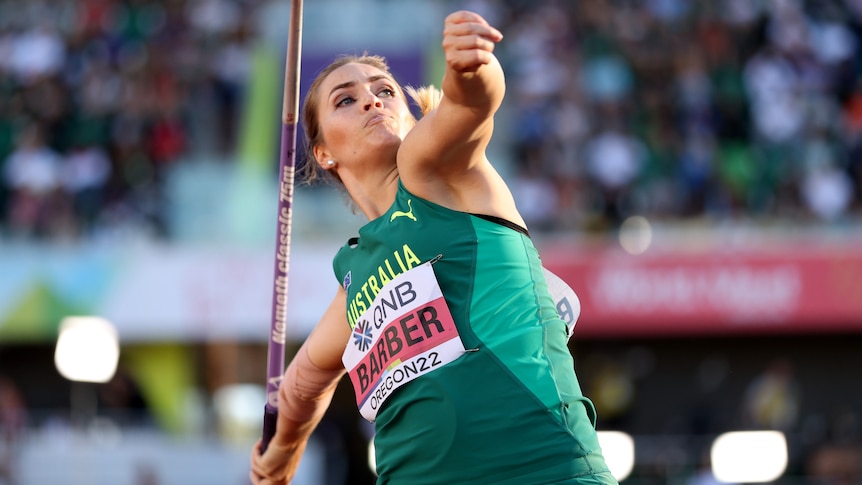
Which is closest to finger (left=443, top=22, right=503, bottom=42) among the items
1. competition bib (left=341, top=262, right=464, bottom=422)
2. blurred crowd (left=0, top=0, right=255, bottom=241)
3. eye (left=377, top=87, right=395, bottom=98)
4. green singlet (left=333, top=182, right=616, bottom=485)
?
green singlet (left=333, top=182, right=616, bottom=485)

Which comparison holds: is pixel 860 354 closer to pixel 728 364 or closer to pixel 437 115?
pixel 728 364

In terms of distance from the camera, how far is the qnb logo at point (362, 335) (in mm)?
3523

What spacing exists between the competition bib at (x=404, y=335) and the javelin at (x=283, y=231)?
858 mm

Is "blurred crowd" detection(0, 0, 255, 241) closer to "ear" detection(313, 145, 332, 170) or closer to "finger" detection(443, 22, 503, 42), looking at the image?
"ear" detection(313, 145, 332, 170)

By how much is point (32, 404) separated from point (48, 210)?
262 cm

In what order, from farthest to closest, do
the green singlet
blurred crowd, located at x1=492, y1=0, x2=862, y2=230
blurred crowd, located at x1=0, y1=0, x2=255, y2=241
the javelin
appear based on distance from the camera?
blurred crowd, located at x1=0, y1=0, x2=255, y2=241 < blurred crowd, located at x1=492, y1=0, x2=862, y2=230 < the javelin < the green singlet

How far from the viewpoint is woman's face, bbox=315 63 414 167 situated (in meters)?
3.69

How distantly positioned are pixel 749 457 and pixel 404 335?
8.49 metres

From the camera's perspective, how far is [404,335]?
3.37m

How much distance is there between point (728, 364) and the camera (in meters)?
14.4

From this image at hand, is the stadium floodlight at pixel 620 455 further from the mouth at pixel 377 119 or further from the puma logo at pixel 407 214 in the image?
the puma logo at pixel 407 214

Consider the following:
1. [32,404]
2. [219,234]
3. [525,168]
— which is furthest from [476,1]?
[32,404]

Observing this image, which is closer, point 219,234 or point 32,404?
point 219,234

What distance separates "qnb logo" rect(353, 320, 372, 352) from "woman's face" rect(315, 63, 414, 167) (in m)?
0.49
